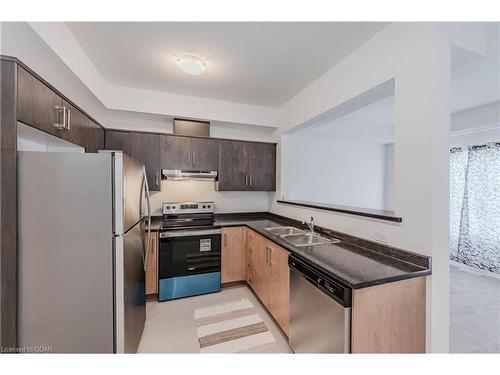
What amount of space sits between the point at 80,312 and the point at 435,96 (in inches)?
105

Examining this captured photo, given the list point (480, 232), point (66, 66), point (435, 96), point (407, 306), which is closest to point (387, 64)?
point (435, 96)

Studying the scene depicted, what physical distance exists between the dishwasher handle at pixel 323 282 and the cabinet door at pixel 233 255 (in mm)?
1316

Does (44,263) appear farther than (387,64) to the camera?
No

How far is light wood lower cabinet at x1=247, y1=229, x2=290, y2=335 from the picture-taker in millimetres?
1947

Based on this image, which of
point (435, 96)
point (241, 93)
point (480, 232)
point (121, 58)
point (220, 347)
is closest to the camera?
point (435, 96)

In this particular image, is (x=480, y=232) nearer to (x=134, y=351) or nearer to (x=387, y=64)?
(x=387, y=64)

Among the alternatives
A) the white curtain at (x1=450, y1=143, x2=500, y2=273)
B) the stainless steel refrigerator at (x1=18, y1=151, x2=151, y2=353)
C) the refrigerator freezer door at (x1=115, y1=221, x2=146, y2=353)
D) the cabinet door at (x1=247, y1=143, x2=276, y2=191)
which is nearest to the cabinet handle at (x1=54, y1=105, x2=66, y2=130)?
the stainless steel refrigerator at (x1=18, y1=151, x2=151, y2=353)

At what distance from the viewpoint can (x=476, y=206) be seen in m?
3.67

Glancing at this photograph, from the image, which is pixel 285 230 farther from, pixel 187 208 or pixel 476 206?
pixel 476 206

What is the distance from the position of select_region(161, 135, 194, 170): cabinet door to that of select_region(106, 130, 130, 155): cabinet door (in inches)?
17.2

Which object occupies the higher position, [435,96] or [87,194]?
[435,96]

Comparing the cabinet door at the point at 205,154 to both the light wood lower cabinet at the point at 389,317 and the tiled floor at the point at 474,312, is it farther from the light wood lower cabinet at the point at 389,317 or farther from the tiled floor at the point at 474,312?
the tiled floor at the point at 474,312

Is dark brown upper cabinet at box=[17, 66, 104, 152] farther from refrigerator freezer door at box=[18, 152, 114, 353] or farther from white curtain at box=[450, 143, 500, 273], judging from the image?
white curtain at box=[450, 143, 500, 273]

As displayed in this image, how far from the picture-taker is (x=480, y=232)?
11.8 feet
